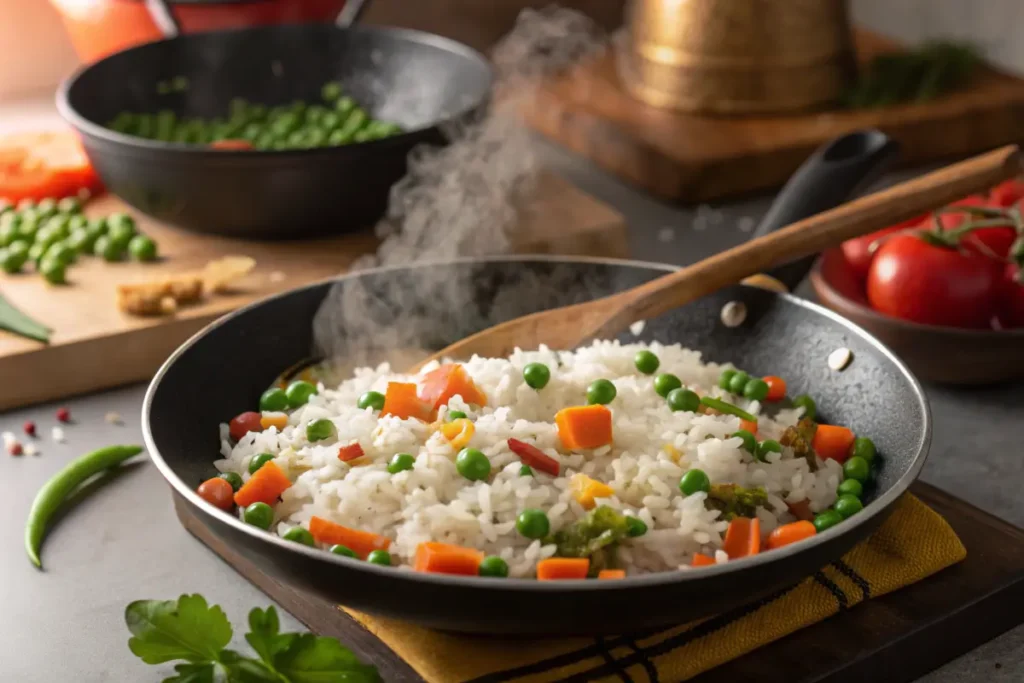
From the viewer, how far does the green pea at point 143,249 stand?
252 cm

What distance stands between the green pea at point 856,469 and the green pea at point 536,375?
1.43ft

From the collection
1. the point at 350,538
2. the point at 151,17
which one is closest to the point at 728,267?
the point at 350,538

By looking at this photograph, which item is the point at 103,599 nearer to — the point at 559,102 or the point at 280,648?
the point at 280,648

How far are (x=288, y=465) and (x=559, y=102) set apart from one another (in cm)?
203

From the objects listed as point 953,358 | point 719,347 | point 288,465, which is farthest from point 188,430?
point 953,358

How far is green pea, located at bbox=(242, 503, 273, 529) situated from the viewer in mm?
1463

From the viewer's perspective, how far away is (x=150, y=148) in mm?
2373

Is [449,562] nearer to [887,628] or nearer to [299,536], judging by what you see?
[299,536]

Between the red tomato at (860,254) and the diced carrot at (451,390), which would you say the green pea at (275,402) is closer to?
the diced carrot at (451,390)

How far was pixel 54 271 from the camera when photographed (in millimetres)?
2408

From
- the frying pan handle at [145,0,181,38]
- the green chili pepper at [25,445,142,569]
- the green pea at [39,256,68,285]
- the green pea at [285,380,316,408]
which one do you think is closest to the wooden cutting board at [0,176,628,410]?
the green pea at [39,256,68,285]

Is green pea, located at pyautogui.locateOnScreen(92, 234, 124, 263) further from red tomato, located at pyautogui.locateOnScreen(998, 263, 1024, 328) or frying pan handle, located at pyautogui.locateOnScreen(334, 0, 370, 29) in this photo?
red tomato, located at pyautogui.locateOnScreen(998, 263, 1024, 328)

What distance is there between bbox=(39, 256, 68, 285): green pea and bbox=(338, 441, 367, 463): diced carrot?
116cm

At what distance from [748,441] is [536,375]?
1.01 ft
